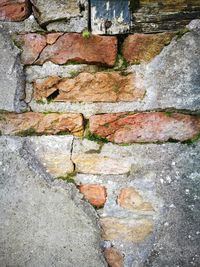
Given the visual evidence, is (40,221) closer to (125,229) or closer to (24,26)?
(125,229)

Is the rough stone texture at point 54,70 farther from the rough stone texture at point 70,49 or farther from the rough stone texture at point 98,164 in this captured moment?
the rough stone texture at point 98,164

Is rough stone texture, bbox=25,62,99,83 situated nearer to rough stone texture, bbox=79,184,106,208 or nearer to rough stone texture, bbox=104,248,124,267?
rough stone texture, bbox=79,184,106,208

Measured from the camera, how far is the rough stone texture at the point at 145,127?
98 cm

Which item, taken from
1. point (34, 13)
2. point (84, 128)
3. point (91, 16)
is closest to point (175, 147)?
point (84, 128)

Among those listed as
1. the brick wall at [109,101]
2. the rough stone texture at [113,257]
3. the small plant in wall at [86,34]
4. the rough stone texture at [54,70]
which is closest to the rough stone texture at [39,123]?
the brick wall at [109,101]

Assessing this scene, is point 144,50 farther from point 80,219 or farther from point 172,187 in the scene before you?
point 80,219

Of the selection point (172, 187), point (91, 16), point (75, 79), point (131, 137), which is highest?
point (91, 16)

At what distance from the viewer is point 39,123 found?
1030 millimetres

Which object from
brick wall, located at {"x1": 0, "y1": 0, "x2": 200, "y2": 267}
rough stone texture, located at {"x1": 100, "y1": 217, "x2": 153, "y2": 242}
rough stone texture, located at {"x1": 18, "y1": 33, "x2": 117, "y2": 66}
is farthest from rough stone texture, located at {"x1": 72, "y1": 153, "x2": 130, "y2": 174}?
rough stone texture, located at {"x1": 18, "y1": 33, "x2": 117, "y2": 66}

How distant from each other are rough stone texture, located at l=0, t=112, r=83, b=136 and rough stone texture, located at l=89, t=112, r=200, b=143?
46 millimetres

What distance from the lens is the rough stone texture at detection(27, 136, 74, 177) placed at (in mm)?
1021

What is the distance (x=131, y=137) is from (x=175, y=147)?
0.12 m

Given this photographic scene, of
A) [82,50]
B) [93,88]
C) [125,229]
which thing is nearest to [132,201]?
[125,229]

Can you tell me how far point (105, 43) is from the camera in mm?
1001
